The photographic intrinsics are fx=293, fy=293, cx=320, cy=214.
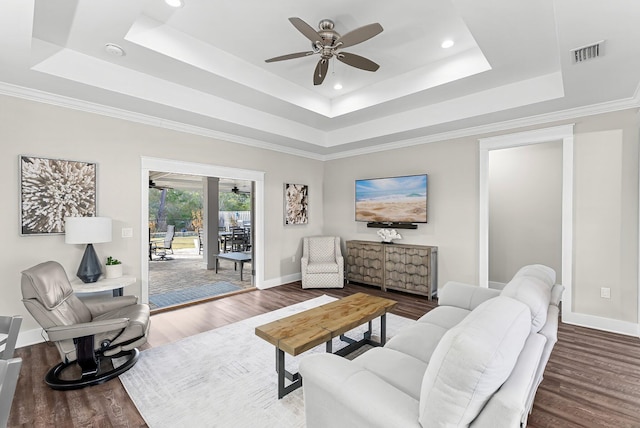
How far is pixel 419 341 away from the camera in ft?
7.05

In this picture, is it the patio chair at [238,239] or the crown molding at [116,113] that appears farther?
the patio chair at [238,239]

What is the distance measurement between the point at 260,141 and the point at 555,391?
4.98 meters

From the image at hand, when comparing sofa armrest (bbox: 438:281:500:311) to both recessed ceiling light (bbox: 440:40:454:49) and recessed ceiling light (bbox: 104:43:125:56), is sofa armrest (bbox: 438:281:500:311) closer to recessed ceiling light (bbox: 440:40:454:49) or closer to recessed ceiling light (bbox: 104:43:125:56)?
recessed ceiling light (bbox: 440:40:454:49)

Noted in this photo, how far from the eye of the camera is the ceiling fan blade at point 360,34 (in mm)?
2375

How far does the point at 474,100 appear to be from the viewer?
3965 mm

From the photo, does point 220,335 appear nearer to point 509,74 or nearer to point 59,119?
point 59,119

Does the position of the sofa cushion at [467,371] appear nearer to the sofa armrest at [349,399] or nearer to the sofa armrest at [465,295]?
the sofa armrest at [349,399]

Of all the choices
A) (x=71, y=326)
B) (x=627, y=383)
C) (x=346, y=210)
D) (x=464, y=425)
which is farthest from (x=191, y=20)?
(x=627, y=383)

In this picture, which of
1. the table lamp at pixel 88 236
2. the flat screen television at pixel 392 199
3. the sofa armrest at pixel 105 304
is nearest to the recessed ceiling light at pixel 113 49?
the table lamp at pixel 88 236

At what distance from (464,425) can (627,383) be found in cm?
255

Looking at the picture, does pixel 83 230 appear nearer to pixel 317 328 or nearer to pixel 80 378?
pixel 80 378

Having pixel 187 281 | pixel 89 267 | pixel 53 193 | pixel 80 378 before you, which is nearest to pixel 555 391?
pixel 80 378

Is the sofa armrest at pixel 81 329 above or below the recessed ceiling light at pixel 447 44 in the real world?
below

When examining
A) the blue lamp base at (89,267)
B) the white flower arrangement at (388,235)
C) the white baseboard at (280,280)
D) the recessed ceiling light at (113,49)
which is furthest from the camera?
the white baseboard at (280,280)
